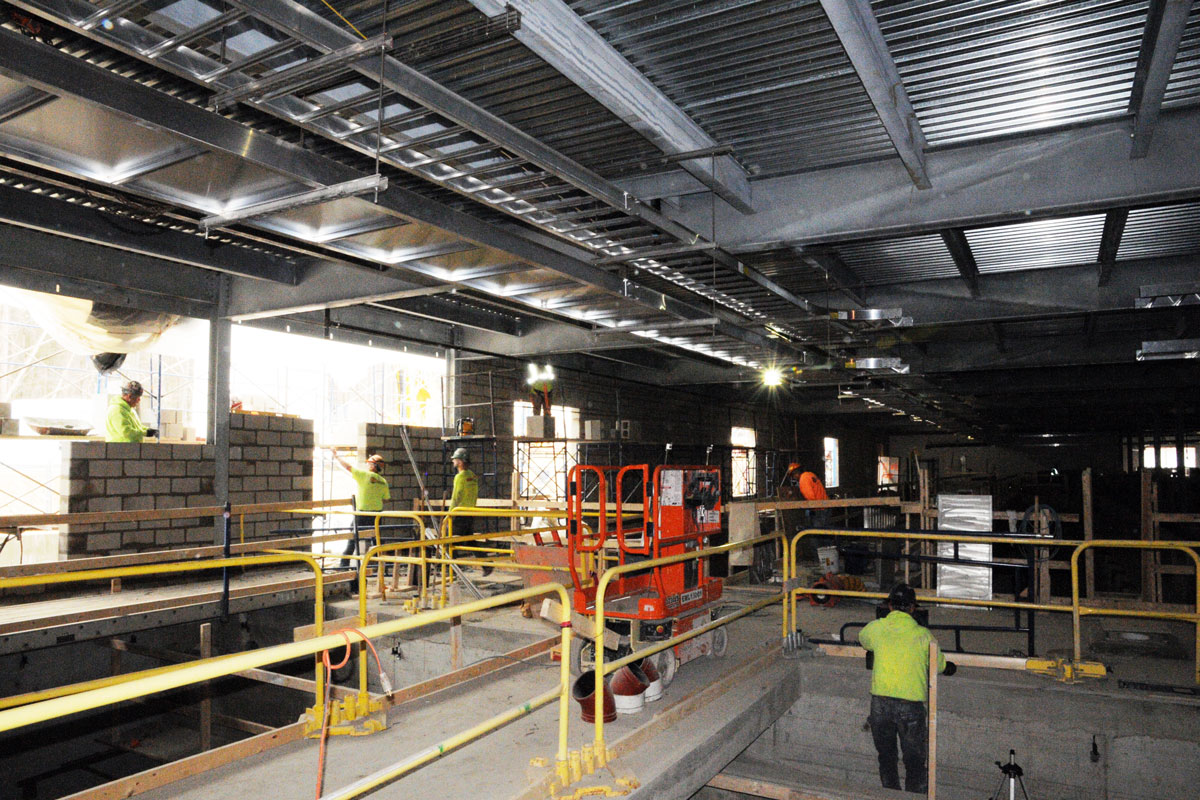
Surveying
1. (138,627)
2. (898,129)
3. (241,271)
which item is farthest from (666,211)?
(138,627)

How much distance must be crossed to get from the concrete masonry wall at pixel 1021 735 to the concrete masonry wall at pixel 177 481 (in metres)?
7.59

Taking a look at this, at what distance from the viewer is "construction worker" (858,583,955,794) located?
6.81 m

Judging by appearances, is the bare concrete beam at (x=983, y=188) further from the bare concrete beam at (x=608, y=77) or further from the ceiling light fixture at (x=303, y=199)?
the ceiling light fixture at (x=303, y=199)

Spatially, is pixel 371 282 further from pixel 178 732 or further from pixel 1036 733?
pixel 1036 733

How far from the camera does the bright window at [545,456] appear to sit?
16.1 metres

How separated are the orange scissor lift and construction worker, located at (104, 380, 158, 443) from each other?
19.6 ft

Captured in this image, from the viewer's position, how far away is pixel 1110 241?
8586mm

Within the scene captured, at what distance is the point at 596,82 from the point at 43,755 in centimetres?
896

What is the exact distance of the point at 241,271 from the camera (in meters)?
9.88

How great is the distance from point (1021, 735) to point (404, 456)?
9886 mm

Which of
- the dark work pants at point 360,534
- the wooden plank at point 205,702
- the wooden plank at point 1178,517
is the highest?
the wooden plank at point 1178,517

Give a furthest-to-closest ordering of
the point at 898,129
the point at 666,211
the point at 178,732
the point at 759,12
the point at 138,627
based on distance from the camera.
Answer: the point at 178,732 < the point at 138,627 < the point at 666,211 < the point at 898,129 < the point at 759,12

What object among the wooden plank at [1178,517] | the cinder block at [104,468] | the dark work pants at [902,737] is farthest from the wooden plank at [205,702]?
the wooden plank at [1178,517]

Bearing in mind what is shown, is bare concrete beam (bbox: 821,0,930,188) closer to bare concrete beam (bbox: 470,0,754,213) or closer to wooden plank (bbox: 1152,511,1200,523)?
bare concrete beam (bbox: 470,0,754,213)
